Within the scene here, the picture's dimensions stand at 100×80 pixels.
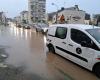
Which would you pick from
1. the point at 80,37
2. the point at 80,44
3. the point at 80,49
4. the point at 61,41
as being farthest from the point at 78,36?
the point at 61,41

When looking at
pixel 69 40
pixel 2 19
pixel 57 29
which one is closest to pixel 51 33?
pixel 57 29

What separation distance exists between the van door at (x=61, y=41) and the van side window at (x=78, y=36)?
27.0 inches

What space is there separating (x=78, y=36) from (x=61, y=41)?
1585 mm

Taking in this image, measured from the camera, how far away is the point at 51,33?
38.2 feet

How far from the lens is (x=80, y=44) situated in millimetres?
8273

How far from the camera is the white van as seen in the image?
7.47m

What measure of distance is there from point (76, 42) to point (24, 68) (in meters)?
2.40

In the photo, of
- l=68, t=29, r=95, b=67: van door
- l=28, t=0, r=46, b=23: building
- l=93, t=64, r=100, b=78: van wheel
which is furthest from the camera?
l=28, t=0, r=46, b=23: building

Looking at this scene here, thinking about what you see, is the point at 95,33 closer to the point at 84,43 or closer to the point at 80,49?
the point at 84,43

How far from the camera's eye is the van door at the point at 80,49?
25.2 feet

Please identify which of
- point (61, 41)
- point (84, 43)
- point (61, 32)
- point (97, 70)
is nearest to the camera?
point (97, 70)

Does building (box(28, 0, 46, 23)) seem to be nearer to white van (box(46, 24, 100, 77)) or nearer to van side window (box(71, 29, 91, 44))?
white van (box(46, 24, 100, 77))

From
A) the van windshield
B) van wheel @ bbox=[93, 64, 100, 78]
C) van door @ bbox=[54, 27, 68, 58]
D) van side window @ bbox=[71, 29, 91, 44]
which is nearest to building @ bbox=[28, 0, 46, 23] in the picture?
van door @ bbox=[54, 27, 68, 58]

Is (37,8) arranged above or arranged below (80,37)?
above
